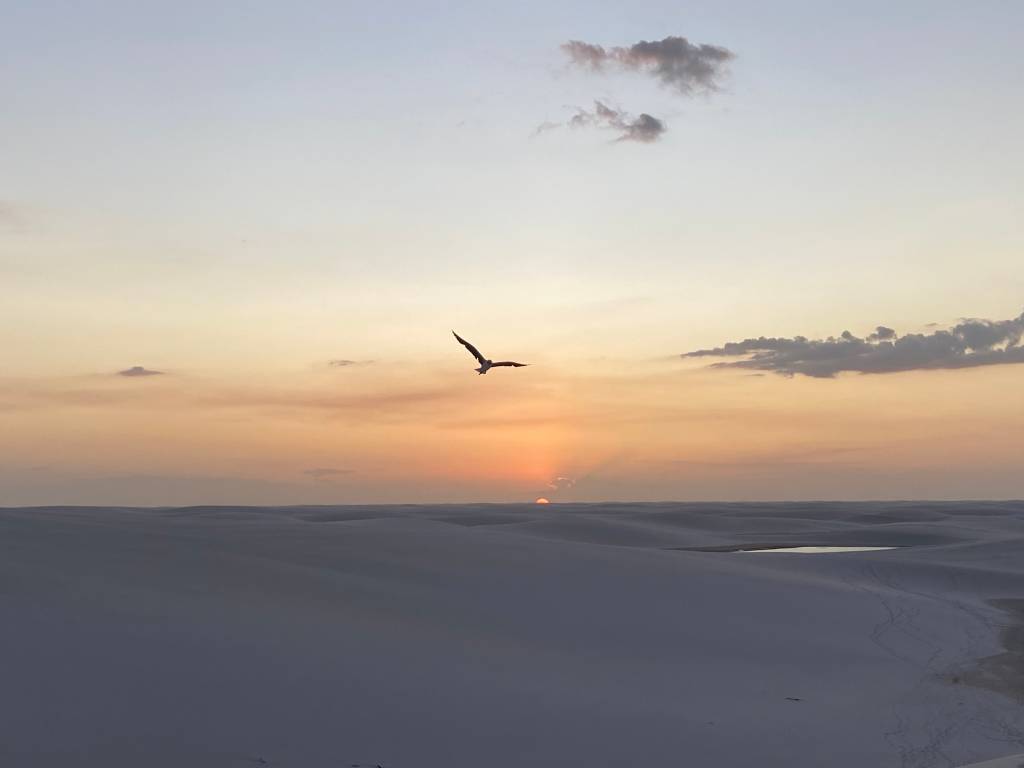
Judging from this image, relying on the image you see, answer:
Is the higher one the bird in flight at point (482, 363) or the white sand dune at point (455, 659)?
the bird in flight at point (482, 363)

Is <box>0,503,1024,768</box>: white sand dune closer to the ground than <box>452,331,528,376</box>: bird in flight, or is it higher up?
closer to the ground

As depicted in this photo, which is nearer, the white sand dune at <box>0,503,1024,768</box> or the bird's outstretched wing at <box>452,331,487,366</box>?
the white sand dune at <box>0,503,1024,768</box>

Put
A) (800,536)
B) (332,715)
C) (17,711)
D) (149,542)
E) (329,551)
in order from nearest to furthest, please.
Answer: (17,711) < (332,715) < (149,542) < (329,551) < (800,536)

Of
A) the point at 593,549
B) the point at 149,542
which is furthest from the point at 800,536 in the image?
the point at 149,542

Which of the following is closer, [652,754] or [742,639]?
[652,754]

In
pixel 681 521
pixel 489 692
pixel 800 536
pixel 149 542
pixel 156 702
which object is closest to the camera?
pixel 156 702

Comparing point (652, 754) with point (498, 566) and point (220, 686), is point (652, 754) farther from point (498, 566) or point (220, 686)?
point (498, 566)

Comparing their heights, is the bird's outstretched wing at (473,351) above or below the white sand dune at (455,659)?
above

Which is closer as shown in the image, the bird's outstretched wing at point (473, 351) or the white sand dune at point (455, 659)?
the white sand dune at point (455, 659)
